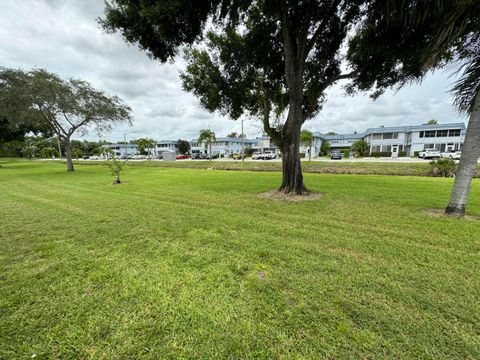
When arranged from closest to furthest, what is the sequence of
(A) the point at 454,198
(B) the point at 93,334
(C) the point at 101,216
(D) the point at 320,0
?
(B) the point at 93,334
(A) the point at 454,198
(C) the point at 101,216
(D) the point at 320,0

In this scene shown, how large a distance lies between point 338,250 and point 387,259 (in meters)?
0.66

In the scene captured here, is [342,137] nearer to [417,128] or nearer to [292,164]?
[417,128]

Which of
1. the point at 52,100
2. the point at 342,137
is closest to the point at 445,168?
the point at 52,100

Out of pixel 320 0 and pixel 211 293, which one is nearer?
pixel 211 293

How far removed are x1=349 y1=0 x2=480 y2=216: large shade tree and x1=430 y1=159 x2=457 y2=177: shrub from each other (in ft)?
33.8

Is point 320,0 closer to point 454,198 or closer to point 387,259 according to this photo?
point 454,198

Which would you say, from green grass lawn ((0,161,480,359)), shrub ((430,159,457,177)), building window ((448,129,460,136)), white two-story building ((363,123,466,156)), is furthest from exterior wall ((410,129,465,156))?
green grass lawn ((0,161,480,359))

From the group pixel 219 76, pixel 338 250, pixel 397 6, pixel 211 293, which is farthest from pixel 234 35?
pixel 211 293

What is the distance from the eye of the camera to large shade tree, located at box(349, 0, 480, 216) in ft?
12.8

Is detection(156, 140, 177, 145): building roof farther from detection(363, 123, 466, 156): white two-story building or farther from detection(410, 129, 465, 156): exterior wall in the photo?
detection(410, 129, 465, 156): exterior wall

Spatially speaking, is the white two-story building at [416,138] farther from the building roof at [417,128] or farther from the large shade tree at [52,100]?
the large shade tree at [52,100]

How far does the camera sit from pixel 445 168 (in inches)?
500

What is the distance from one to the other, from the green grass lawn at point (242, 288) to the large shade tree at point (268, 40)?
418 cm

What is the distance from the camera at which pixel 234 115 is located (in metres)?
10.1
